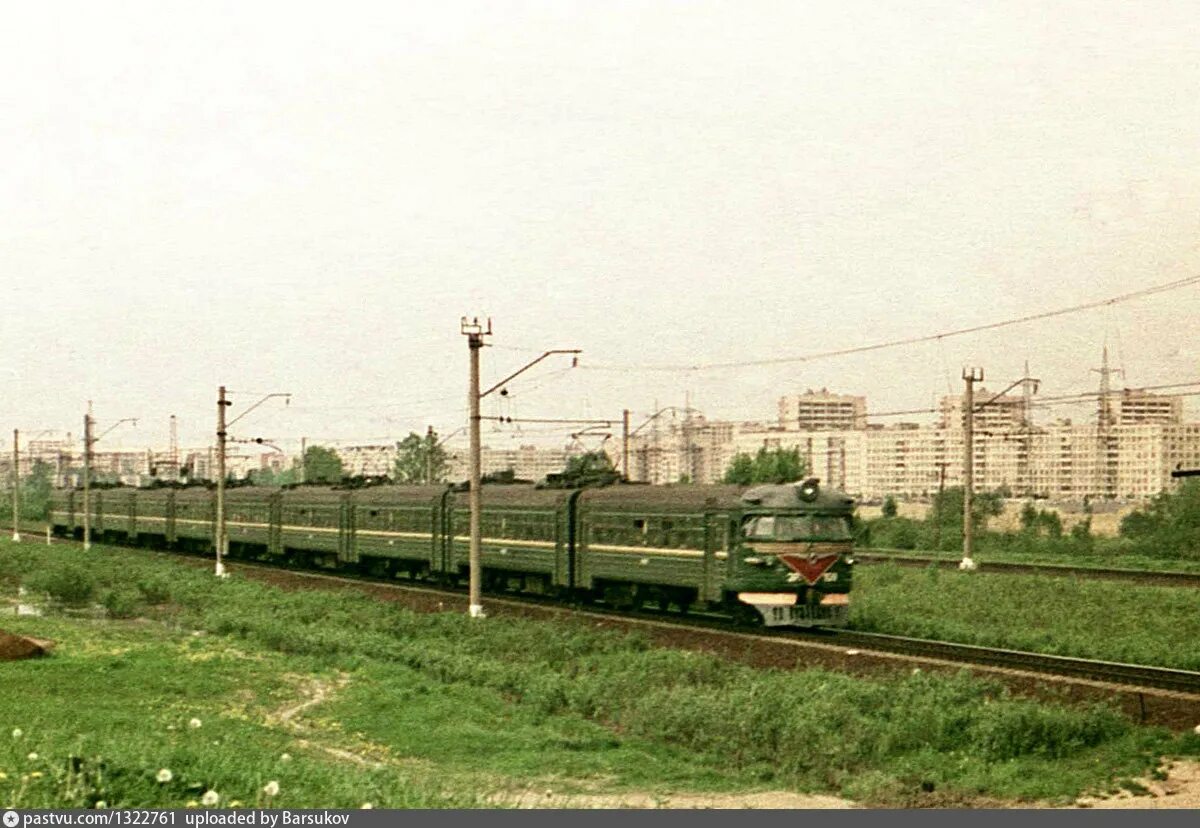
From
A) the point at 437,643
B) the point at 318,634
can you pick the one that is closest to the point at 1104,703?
the point at 437,643

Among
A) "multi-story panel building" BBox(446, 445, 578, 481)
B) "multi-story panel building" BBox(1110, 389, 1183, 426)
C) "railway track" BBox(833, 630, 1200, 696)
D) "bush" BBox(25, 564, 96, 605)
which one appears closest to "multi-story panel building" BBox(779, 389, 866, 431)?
"multi-story panel building" BBox(446, 445, 578, 481)

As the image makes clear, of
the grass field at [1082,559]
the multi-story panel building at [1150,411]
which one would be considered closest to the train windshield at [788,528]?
the grass field at [1082,559]

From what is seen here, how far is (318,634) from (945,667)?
41.6 ft

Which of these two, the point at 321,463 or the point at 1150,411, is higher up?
the point at 1150,411

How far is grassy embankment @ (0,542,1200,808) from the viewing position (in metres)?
13.6

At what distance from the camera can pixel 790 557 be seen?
2930cm

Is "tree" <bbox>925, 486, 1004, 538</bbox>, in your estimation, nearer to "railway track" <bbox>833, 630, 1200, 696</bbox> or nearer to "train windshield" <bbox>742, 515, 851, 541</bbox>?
"train windshield" <bbox>742, 515, 851, 541</bbox>

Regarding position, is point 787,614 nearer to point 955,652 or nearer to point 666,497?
point 666,497

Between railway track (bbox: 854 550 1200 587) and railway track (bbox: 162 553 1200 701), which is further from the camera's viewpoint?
railway track (bbox: 854 550 1200 587)

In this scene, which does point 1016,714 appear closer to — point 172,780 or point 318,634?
point 172,780

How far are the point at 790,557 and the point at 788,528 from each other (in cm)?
58

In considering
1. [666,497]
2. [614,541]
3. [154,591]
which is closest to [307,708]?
[666,497]

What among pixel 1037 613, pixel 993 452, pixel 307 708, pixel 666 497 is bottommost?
pixel 1037 613

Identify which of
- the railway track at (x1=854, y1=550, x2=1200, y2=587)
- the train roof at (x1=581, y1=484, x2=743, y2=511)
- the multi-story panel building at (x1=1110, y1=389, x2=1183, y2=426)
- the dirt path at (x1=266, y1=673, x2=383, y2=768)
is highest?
the multi-story panel building at (x1=1110, y1=389, x2=1183, y2=426)
